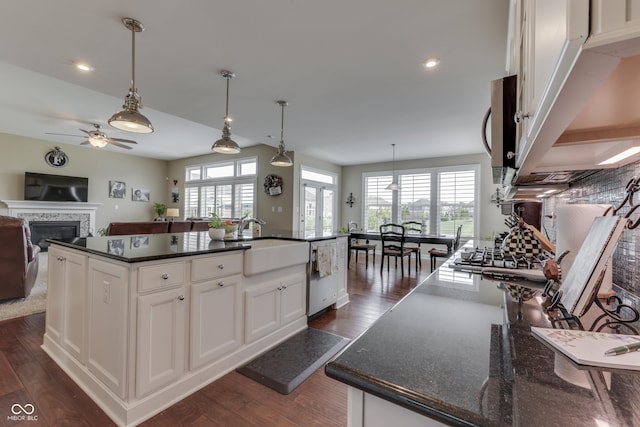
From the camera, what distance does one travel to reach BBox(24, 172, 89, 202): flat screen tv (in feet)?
20.6

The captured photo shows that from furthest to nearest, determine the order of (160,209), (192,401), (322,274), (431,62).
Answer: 1. (160,209)
2. (322,274)
3. (431,62)
4. (192,401)

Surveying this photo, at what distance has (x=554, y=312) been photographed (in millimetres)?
861

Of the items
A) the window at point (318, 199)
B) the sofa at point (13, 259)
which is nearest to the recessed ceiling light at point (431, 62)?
the window at point (318, 199)

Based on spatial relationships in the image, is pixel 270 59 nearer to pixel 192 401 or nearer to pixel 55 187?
pixel 192 401

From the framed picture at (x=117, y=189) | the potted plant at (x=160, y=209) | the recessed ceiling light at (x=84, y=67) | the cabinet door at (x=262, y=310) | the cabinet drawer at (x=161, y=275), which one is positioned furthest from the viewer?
the potted plant at (x=160, y=209)

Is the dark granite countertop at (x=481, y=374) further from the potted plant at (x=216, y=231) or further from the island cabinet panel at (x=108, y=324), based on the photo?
the potted plant at (x=216, y=231)

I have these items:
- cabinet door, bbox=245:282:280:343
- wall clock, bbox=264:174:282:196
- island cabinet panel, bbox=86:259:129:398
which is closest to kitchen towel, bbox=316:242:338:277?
A: cabinet door, bbox=245:282:280:343

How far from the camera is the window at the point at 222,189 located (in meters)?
7.20

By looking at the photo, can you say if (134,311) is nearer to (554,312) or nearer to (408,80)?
(554,312)

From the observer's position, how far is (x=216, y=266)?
184cm

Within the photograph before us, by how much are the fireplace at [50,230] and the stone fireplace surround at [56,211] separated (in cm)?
9

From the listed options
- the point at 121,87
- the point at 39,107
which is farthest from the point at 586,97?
the point at 39,107

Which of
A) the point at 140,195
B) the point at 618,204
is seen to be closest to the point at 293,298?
the point at 618,204

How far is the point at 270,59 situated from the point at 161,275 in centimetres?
210
